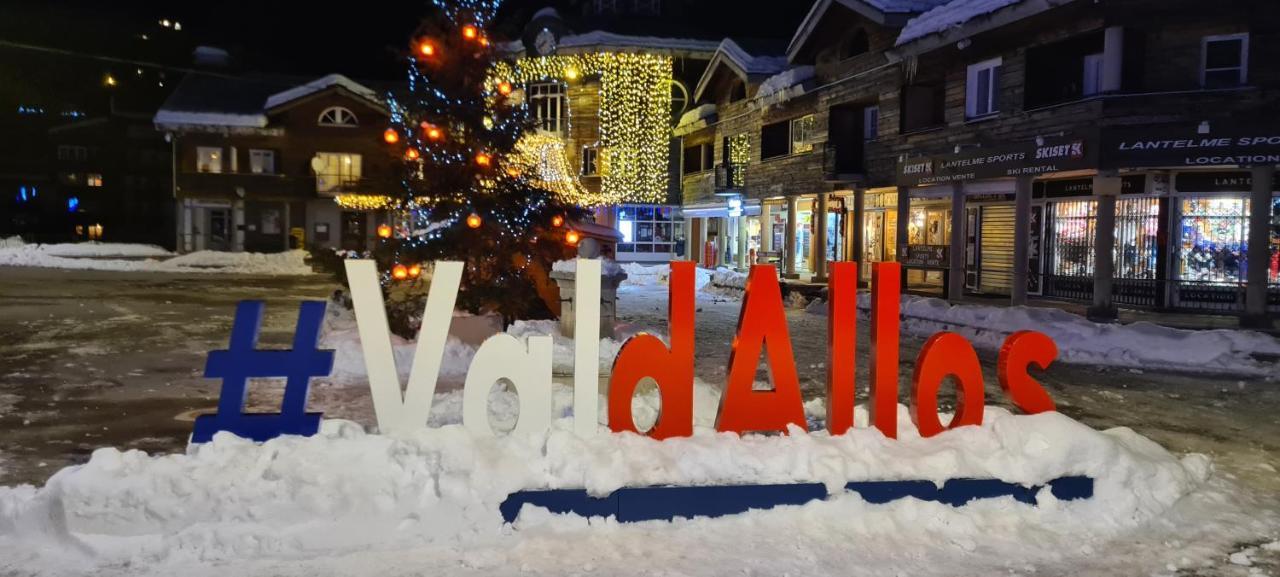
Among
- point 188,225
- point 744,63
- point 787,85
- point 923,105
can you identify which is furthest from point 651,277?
point 188,225

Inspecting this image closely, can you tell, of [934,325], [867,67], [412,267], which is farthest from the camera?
[867,67]

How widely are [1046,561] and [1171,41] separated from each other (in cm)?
1837

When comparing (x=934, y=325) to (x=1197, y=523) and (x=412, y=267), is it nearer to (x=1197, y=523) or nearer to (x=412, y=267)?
(x=412, y=267)

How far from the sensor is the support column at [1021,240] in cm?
2128

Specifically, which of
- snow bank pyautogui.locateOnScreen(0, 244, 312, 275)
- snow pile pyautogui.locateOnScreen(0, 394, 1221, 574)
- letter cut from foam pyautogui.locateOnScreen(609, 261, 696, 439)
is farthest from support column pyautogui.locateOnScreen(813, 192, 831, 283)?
letter cut from foam pyautogui.locateOnScreen(609, 261, 696, 439)

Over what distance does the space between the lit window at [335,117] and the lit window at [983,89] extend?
33875mm

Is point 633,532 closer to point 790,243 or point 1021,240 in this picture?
point 1021,240

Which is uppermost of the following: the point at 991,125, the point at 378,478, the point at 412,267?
the point at 991,125

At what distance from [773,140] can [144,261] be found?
88.1 feet

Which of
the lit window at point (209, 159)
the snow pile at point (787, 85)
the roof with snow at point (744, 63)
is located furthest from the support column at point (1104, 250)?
the lit window at point (209, 159)

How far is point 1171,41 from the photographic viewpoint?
20109mm

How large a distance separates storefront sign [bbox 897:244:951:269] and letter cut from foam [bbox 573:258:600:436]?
19.3 m

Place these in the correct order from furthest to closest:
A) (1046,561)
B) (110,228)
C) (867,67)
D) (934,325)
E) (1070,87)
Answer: (110,228) < (867,67) < (1070,87) < (934,325) < (1046,561)

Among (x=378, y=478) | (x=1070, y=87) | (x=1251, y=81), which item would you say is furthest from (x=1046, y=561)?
(x=1070, y=87)
